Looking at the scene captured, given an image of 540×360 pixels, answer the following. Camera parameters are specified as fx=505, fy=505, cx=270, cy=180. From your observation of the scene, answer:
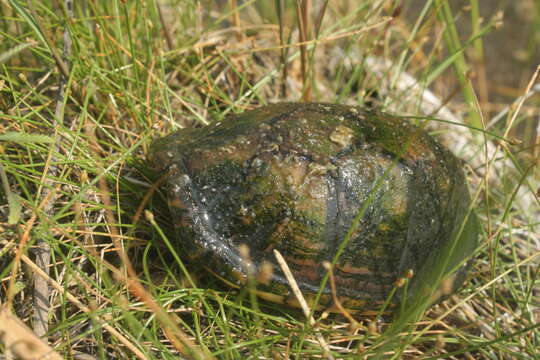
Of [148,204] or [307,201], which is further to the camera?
[148,204]

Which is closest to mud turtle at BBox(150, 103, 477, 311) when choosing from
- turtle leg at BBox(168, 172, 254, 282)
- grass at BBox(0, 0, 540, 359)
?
turtle leg at BBox(168, 172, 254, 282)

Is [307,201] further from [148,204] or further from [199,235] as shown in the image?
[148,204]

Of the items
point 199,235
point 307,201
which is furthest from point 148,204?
point 307,201

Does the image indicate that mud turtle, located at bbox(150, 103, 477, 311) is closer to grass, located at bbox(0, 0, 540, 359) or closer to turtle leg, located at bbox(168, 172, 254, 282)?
turtle leg, located at bbox(168, 172, 254, 282)

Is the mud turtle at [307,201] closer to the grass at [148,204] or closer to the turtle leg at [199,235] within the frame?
the turtle leg at [199,235]

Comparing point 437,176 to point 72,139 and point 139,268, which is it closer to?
point 139,268

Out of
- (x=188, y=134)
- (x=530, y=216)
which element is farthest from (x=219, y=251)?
(x=530, y=216)
